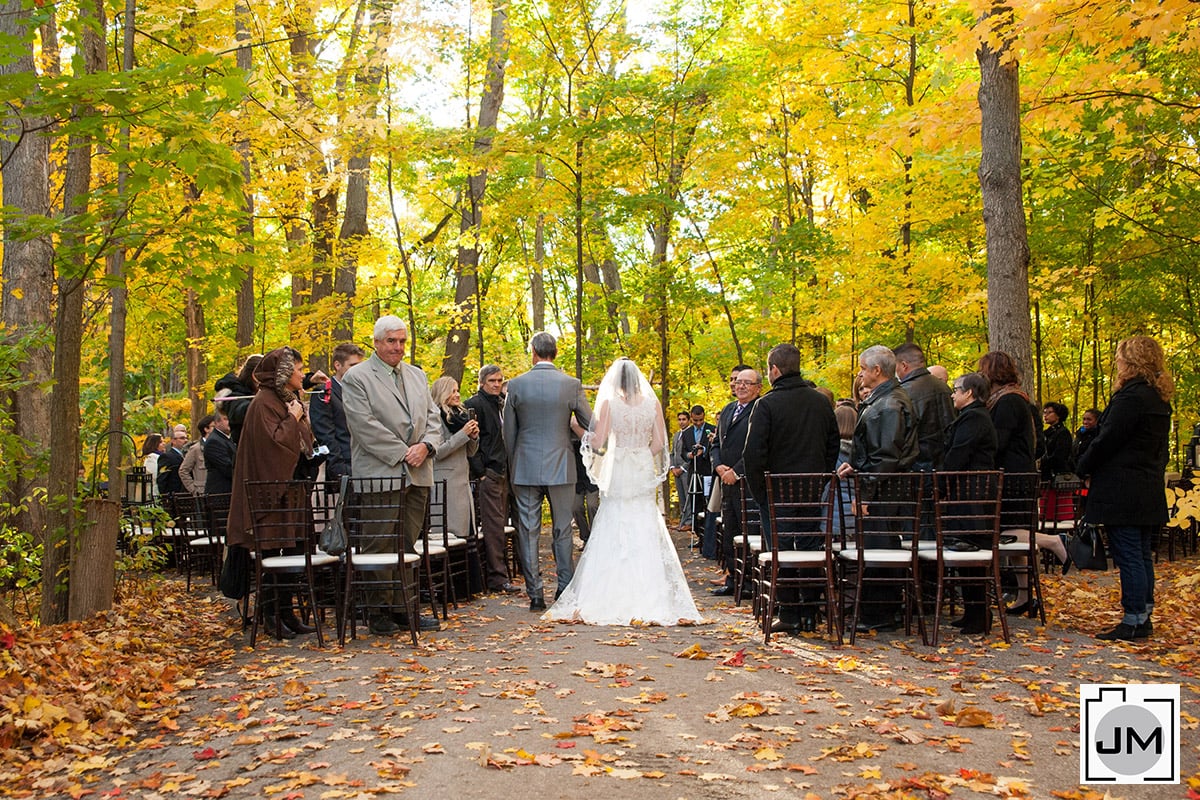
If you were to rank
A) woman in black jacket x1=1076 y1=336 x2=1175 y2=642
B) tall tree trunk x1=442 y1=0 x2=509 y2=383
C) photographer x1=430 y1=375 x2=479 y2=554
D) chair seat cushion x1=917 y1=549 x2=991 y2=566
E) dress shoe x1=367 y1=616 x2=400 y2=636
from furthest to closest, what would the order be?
tall tree trunk x1=442 y1=0 x2=509 y2=383, photographer x1=430 y1=375 x2=479 y2=554, dress shoe x1=367 y1=616 x2=400 y2=636, chair seat cushion x1=917 y1=549 x2=991 y2=566, woman in black jacket x1=1076 y1=336 x2=1175 y2=642

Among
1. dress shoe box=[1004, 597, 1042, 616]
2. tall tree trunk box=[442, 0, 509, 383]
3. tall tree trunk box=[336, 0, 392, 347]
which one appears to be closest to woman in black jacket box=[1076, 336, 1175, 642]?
dress shoe box=[1004, 597, 1042, 616]

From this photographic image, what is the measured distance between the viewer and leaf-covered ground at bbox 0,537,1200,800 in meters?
4.49

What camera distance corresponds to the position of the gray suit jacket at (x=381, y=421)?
821 centimetres

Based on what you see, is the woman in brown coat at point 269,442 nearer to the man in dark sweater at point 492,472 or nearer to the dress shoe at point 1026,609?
the man in dark sweater at point 492,472

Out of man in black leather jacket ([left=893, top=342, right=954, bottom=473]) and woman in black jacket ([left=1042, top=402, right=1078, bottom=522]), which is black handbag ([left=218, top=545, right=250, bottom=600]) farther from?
woman in black jacket ([left=1042, top=402, right=1078, bottom=522])

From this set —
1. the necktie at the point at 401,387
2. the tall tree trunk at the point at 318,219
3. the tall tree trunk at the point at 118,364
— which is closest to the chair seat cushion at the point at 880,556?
the necktie at the point at 401,387

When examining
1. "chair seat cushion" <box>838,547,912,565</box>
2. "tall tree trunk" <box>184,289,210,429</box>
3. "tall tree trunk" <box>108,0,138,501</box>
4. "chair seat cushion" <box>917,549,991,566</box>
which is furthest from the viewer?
"tall tree trunk" <box>184,289,210,429</box>

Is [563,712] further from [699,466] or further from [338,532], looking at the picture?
[699,466]

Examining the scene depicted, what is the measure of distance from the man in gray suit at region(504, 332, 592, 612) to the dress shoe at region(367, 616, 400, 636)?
5.16 ft

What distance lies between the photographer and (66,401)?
808 cm

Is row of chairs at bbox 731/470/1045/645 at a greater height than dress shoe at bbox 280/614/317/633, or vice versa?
row of chairs at bbox 731/470/1045/645

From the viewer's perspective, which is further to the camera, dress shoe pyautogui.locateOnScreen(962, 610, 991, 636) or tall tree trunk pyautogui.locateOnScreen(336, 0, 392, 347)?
tall tree trunk pyautogui.locateOnScreen(336, 0, 392, 347)

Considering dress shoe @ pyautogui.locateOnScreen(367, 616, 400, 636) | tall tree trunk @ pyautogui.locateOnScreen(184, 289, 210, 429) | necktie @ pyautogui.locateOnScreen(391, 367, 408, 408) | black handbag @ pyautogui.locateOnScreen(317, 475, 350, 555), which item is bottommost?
dress shoe @ pyautogui.locateOnScreen(367, 616, 400, 636)

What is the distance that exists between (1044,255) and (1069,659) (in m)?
11.7
